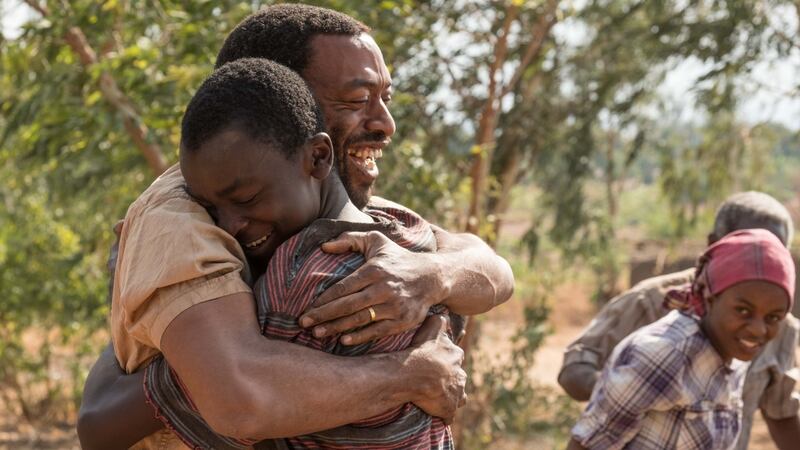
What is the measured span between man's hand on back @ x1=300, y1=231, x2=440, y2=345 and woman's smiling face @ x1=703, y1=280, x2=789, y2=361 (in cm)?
148

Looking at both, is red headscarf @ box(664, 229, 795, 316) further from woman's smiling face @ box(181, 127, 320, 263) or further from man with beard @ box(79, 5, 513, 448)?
woman's smiling face @ box(181, 127, 320, 263)

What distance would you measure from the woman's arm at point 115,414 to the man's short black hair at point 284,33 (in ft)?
2.25

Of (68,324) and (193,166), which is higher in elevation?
(193,166)

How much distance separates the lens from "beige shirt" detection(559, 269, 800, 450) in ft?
12.0

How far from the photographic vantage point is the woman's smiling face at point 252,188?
1647 millimetres

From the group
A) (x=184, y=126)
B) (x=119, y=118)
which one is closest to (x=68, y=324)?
(x=119, y=118)

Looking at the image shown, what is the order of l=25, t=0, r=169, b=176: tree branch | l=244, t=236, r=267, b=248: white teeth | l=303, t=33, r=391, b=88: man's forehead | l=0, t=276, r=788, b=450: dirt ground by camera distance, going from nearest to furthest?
l=244, t=236, r=267, b=248: white teeth, l=303, t=33, r=391, b=88: man's forehead, l=25, t=0, r=169, b=176: tree branch, l=0, t=276, r=788, b=450: dirt ground

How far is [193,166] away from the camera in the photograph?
1.68 metres

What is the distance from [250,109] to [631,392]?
1.71 meters

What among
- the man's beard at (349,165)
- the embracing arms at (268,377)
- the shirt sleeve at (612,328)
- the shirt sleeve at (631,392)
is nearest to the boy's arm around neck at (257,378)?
the embracing arms at (268,377)

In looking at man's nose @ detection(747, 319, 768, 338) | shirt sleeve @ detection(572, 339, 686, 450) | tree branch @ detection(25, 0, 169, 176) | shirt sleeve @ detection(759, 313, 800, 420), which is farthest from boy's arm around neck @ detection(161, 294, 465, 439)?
tree branch @ detection(25, 0, 169, 176)

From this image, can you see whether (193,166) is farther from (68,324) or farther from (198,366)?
(68,324)

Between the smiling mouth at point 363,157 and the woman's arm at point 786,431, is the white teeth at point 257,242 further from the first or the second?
the woman's arm at point 786,431

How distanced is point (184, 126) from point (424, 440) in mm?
677
